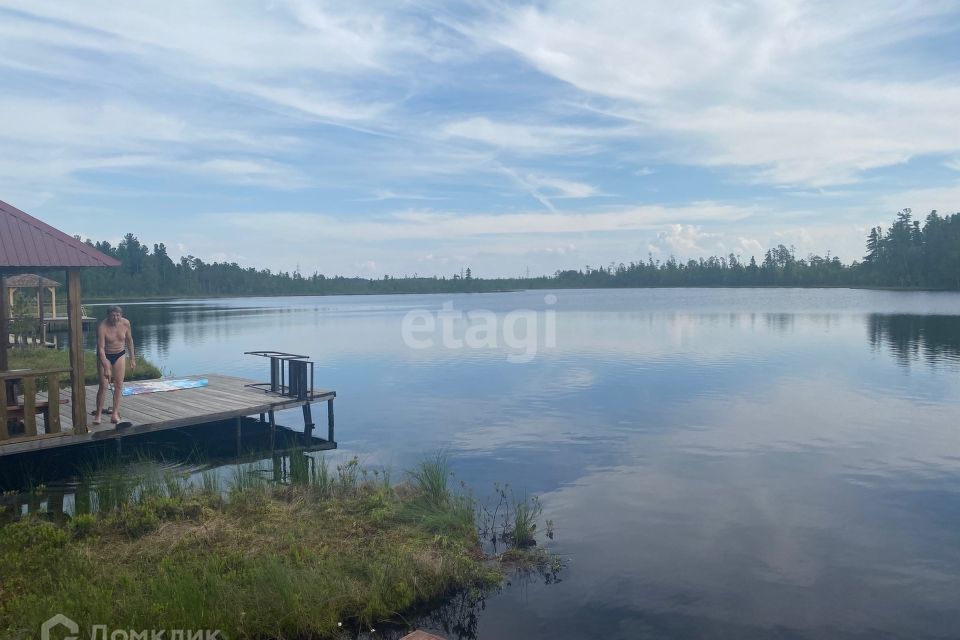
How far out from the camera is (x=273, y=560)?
7.00m

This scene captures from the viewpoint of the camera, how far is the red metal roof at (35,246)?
9.49 m

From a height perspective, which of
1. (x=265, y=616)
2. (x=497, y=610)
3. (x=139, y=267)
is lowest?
(x=497, y=610)

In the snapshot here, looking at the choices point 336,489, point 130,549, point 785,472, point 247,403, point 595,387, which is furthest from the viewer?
point 595,387

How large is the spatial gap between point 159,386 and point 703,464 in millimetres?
12714

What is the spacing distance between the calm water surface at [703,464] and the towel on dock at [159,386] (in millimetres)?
3834

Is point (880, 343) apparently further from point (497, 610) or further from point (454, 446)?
point (497, 610)

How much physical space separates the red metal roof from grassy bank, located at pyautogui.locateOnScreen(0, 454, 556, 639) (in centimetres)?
342

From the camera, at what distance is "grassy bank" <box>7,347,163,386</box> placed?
20828mm

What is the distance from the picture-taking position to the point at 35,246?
976 centimetres

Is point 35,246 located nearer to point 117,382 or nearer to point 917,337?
point 117,382

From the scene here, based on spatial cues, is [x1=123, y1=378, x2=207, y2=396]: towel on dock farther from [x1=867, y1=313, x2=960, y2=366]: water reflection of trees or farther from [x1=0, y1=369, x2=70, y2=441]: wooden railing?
[x1=867, y1=313, x2=960, y2=366]: water reflection of trees

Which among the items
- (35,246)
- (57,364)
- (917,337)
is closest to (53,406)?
(35,246)

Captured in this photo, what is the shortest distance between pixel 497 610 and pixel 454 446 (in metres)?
7.53

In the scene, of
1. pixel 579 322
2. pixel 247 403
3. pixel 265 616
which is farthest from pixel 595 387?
pixel 579 322
